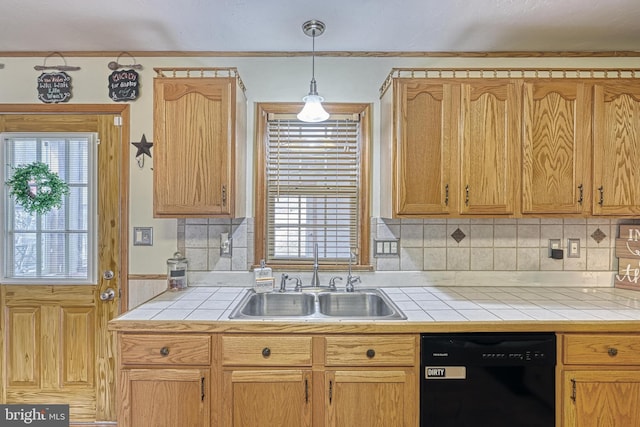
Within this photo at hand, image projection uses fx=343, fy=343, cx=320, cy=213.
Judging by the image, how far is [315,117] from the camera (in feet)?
6.10

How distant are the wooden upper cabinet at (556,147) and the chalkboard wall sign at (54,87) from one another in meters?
2.82

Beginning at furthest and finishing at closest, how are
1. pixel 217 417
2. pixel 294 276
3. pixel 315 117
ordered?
pixel 294 276, pixel 315 117, pixel 217 417

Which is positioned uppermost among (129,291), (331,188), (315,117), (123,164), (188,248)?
(315,117)

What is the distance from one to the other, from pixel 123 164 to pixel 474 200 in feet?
7.22

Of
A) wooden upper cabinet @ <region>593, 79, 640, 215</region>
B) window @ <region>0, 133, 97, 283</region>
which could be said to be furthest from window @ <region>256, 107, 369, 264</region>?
wooden upper cabinet @ <region>593, 79, 640, 215</region>

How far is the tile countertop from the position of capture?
160 cm

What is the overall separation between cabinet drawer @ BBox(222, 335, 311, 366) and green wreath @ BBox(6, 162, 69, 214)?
1.59m

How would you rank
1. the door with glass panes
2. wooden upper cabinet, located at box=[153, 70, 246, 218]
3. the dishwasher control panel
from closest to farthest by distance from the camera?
the dishwasher control panel → wooden upper cabinet, located at box=[153, 70, 246, 218] → the door with glass panes

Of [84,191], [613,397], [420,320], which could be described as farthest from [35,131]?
[613,397]

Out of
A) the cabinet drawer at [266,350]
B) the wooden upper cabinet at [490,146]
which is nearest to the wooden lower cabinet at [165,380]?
the cabinet drawer at [266,350]

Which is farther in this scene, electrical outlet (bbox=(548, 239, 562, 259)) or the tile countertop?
electrical outlet (bbox=(548, 239, 562, 259))

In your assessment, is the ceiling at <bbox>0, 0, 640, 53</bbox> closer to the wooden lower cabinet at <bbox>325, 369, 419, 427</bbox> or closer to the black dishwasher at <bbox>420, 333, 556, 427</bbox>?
the black dishwasher at <bbox>420, 333, 556, 427</bbox>

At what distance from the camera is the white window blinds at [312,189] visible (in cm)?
228

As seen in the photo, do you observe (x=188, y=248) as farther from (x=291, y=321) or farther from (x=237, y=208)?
(x=291, y=321)
